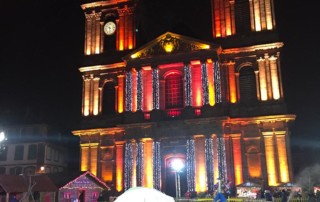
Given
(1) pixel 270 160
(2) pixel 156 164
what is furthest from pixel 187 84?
(1) pixel 270 160

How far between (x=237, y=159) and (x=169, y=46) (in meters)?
11.0

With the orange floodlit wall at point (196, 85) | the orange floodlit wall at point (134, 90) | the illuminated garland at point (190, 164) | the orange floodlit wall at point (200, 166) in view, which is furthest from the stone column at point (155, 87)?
the orange floodlit wall at point (200, 166)

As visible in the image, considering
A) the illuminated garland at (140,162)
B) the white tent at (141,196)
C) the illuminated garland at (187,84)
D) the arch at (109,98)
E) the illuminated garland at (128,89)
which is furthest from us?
the arch at (109,98)

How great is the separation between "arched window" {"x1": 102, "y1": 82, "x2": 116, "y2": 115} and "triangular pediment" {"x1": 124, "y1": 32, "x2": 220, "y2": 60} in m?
3.65

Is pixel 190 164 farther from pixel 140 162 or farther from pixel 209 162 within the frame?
pixel 140 162

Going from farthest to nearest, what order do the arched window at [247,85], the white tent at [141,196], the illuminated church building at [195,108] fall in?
the arched window at [247,85] → the illuminated church building at [195,108] → the white tent at [141,196]

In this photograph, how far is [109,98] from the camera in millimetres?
37281

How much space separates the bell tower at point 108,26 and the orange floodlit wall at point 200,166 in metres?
12.1

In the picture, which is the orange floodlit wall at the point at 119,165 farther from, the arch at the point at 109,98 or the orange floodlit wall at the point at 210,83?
the orange floodlit wall at the point at 210,83

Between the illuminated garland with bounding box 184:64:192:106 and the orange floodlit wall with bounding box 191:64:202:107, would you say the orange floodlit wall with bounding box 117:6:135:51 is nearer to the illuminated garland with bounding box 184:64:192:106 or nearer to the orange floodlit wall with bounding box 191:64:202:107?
the illuminated garland with bounding box 184:64:192:106

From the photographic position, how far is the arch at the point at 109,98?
121 feet

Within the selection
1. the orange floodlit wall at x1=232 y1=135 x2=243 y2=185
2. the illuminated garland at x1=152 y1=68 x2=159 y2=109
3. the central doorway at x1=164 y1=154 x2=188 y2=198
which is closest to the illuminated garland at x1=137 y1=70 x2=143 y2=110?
the illuminated garland at x1=152 y1=68 x2=159 y2=109

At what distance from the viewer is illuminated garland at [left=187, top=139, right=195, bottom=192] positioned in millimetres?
31141

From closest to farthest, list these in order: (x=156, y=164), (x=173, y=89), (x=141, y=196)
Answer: (x=141, y=196), (x=156, y=164), (x=173, y=89)
